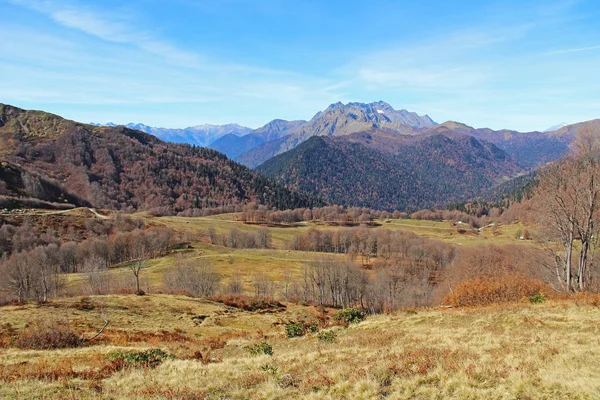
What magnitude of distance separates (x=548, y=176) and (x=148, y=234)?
443 ft

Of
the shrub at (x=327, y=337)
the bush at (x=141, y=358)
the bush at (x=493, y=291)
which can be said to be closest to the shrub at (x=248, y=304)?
the bush at (x=493, y=291)

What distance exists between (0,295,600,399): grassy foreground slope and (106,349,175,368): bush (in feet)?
1.65

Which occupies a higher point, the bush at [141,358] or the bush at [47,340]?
the bush at [141,358]

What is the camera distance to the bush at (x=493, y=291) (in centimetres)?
3347

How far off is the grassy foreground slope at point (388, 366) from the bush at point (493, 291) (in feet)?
20.1

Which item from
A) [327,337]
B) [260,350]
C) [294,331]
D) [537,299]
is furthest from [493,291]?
[260,350]

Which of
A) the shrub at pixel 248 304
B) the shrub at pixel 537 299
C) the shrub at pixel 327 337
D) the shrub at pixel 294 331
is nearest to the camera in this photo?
the shrub at pixel 327 337

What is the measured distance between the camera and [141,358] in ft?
64.1

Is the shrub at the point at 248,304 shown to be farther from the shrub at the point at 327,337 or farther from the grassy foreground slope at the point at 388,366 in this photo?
the shrub at the point at 327,337

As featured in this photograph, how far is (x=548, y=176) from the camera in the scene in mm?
38188

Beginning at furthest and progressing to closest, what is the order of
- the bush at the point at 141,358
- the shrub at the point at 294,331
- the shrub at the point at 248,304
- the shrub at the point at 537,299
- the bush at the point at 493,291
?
the shrub at the point at 248,304 < the bush at the point at 493,291 < the shrub at the point at 294,331 < the shrub at the point at 537,299 < the bush at the point at 141,358

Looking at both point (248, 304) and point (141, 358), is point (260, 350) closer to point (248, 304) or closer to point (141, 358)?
point (141, 358)

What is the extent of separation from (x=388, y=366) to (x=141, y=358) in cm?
1320

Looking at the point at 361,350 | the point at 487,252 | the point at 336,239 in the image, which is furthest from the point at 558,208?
the point at 336,239
